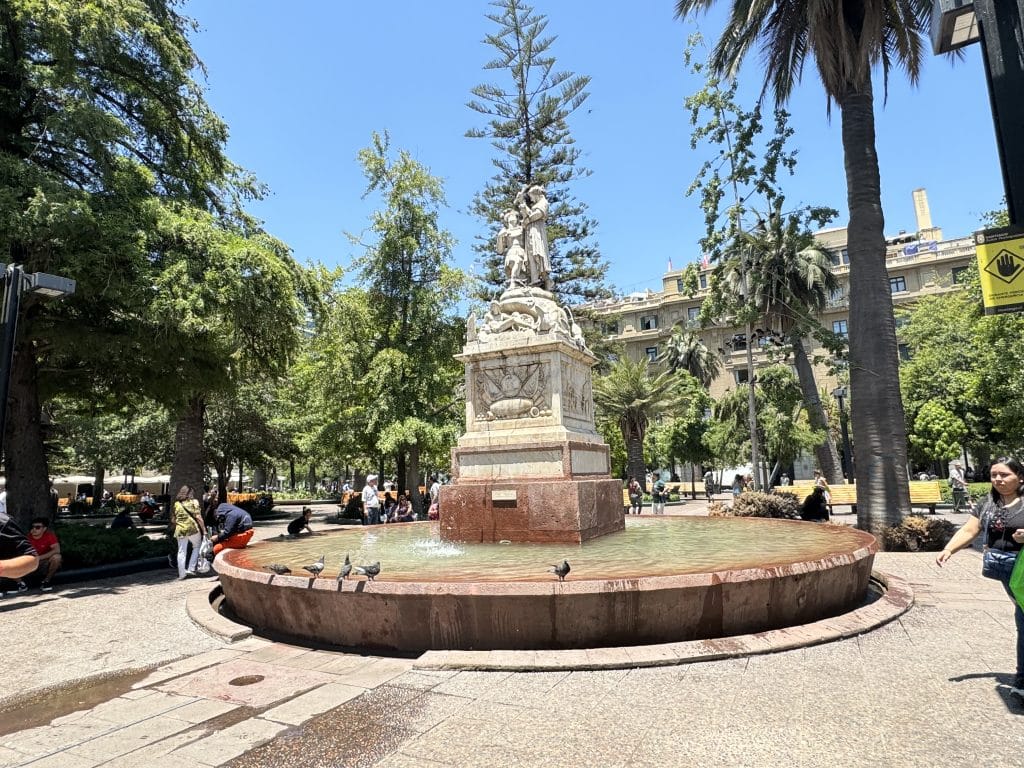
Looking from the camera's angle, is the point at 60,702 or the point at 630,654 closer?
the point at 60,702

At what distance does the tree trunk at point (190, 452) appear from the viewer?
62.2 feet

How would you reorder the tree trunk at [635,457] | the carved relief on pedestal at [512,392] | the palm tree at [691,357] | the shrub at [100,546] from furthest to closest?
the palm tree at [691,357] < the tree trunk at [635,457] < the shrub at [100,546] < the carved relief on pedestal at [512,392]

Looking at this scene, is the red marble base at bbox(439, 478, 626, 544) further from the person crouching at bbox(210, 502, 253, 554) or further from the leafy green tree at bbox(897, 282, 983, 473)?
the leafy green tree at bbox(897, 282, 983, 473)

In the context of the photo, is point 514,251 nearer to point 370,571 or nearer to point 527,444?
point 527,444

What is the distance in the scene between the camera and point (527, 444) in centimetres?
946

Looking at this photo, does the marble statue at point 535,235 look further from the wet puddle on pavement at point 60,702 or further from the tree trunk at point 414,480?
→ the tree trunk at point 414,480

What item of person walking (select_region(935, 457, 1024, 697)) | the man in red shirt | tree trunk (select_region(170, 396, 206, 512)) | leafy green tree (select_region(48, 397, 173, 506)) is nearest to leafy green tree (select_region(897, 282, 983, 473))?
person walking (select_region(935, 457, 1024, 697))

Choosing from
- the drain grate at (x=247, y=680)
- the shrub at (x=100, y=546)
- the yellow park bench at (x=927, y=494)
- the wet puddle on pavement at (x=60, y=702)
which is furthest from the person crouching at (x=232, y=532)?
the yellow park bench at (x=927, y=494)

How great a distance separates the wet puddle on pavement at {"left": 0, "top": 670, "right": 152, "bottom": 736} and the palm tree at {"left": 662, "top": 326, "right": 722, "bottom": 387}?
159 ft

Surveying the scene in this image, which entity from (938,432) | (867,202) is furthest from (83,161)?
(938,432)

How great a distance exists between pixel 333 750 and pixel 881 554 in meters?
10.9

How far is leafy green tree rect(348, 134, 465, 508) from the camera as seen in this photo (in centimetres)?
2459

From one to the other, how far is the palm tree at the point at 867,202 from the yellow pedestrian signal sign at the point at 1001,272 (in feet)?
22.0

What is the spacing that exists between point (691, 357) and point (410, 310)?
106 ft
